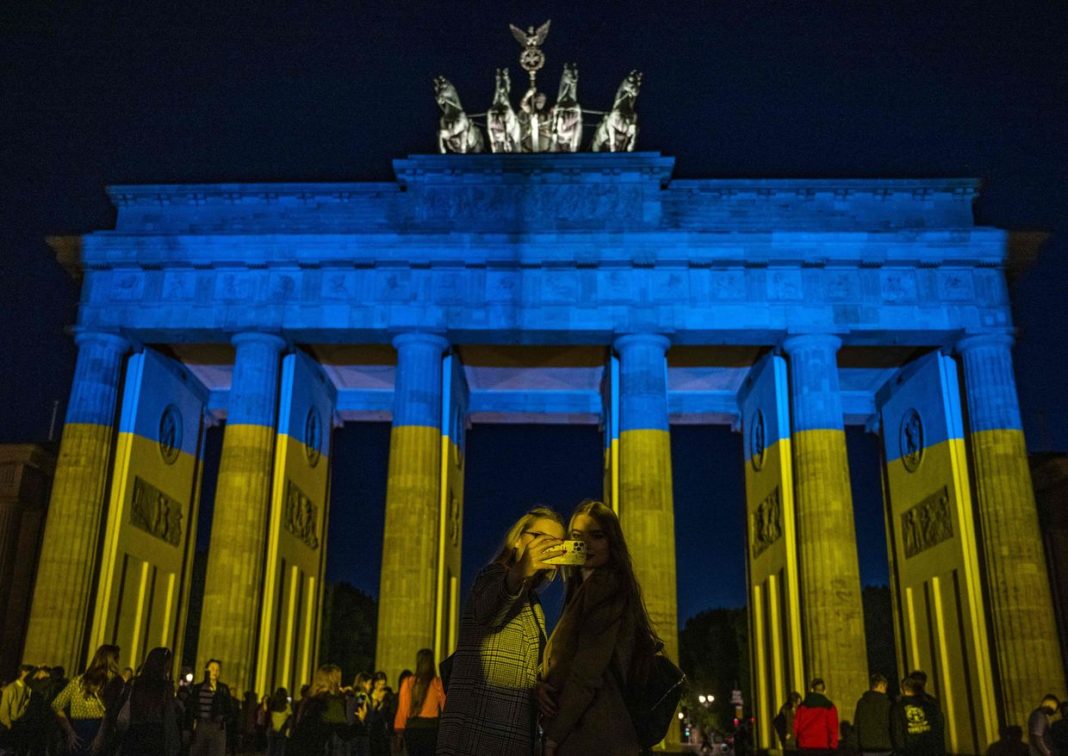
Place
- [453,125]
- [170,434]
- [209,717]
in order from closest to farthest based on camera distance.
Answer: [209,717]
[453,125]
[170,434]

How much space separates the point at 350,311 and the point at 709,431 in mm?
27849

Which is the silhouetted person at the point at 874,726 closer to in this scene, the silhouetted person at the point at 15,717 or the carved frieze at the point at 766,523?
the silhouetted person at the point at 15,717

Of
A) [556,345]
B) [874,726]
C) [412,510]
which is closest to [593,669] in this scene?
[874,726]

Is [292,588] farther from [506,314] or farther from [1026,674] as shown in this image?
[1026,674]

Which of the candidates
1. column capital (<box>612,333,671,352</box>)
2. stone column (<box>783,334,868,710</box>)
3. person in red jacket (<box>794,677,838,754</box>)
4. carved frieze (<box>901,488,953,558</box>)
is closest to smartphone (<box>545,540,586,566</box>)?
person in red jacket (<box>794,677,838,754</box>)

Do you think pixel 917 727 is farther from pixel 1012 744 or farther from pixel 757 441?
pixel 757 441

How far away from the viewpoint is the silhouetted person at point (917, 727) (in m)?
12.1

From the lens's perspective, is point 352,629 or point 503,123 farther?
point 352,629

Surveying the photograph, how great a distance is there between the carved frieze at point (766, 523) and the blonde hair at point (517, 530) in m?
28.8

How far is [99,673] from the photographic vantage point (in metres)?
11.2

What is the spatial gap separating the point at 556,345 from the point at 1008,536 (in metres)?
15.7

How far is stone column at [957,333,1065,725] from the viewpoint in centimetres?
2766

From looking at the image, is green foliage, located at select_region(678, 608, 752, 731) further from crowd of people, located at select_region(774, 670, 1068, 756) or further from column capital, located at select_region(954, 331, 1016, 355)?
crowd of people, located at select_region(774, 670, 1068, 756)

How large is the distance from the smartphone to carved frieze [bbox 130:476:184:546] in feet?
102
